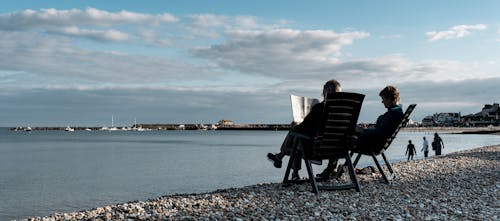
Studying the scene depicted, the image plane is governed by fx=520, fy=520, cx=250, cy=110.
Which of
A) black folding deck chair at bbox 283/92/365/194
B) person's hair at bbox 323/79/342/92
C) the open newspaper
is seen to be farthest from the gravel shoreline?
person's hair at bbox 323/79/342/92

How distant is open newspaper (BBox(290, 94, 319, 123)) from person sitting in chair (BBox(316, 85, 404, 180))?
937mm

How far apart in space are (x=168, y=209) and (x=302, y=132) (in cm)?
228

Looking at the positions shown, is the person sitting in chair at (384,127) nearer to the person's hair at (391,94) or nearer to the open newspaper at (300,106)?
the person's hair at (391,94)

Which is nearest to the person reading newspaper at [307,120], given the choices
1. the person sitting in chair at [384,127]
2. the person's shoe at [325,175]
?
the person's shoe at [325,175]

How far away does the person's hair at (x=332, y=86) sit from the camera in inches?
302

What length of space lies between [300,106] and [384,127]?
1.61 meters

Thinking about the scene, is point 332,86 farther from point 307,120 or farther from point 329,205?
point 329,205

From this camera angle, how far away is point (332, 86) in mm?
7672

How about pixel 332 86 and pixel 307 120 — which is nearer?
pixel 307 120

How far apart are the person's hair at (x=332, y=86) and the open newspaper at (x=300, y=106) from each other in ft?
0.95

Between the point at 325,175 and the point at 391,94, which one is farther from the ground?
the point at 391,94

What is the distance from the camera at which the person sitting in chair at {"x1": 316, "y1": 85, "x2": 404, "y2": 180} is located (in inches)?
326

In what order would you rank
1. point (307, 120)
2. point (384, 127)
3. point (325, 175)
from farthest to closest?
point (325, 175) → point (384, 127) → point (307, 120)

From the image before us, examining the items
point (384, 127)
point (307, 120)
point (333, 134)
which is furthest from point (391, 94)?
point (307, 120)
